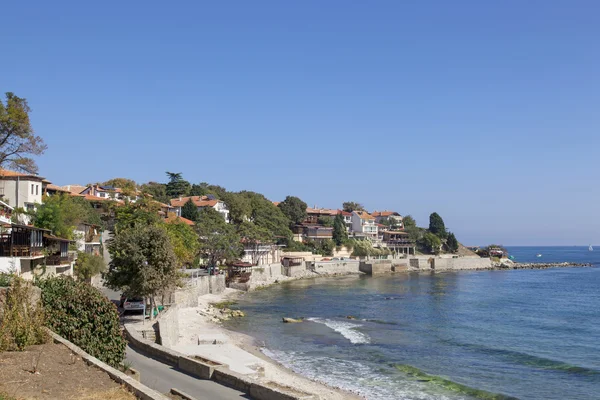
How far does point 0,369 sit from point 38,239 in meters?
27.7

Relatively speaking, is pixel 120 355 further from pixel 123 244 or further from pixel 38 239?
pixel 38 239

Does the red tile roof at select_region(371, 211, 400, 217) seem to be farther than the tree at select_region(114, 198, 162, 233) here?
Yes

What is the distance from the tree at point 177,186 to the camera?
118062 millimetres

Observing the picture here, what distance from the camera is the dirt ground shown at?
12.1 m

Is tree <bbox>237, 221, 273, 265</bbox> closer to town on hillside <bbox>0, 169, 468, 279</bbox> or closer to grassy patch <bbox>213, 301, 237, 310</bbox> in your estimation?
town on hillside <bbox>0, 169, 468, 279</bbox>

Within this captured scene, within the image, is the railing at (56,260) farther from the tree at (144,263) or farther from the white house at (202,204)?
the white house at (202,204)

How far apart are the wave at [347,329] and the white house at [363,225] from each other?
99.8m

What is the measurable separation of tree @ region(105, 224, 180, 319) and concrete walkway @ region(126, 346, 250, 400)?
1011 centimetres

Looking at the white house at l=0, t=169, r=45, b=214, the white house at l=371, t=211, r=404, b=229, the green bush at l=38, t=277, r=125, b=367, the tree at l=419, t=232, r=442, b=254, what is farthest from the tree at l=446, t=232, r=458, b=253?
the green bush at l=38, t=277, r=125, b=367

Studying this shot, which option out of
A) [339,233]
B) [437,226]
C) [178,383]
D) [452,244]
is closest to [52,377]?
[178,383]

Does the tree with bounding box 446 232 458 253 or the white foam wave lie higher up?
the tree with bounding box 446 232 458 253

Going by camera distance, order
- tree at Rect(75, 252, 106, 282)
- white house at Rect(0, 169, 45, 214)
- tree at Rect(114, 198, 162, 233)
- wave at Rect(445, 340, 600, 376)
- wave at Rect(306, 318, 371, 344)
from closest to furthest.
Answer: wave at Rect(445, 340, 600, 376) < wave at Rect(306, 318, 371, 344) < tree at Rect(75, 252, 106, 282) < white house at Rect(0, 169, 45, 214) < tree at Rect(114, 198, 162, 233)

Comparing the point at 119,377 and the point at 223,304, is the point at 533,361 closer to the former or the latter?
the point at 119,377

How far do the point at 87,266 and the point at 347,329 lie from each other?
22086 millimetres
